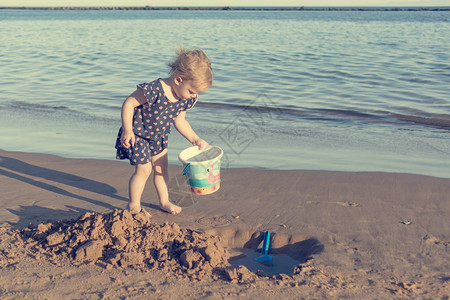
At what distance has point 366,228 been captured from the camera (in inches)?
123

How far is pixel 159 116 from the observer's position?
3.31 m

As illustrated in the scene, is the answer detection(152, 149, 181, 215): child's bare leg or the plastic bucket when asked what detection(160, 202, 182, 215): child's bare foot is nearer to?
detection(152, 149, 181, 215): child's bare leg

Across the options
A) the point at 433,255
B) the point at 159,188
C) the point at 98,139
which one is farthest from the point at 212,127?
the point at 433,255

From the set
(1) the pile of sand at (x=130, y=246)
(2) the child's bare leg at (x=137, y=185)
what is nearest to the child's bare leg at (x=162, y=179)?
(2) the child's bare leg at (x=137, y=185)

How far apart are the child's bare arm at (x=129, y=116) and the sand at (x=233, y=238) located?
0.55 m

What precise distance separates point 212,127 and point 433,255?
4153mm

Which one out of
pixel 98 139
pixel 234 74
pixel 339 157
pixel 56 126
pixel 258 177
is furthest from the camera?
pixel 234 74

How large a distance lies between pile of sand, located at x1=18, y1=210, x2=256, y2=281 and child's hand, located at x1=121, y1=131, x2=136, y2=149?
52cm

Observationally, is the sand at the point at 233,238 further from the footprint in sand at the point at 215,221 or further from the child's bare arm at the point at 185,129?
the child's bare arm at the point at 185,129

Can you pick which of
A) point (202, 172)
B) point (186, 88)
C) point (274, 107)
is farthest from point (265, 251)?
point (274, 107)

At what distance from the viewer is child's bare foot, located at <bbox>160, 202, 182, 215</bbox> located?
3.44 m

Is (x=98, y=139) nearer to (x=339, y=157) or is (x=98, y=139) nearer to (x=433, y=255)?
(x=339, y=157)

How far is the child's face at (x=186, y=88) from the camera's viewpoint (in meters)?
3.13

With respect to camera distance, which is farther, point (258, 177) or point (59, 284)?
point (258, 177)
